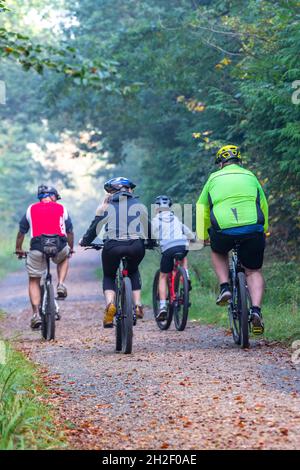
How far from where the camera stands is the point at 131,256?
31.5 feet

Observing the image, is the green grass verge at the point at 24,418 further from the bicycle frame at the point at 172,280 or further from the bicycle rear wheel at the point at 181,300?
the bicycle frame at the point at 172,280

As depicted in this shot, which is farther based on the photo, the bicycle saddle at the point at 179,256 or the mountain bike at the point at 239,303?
the bicycle saddle at the point at 179,256

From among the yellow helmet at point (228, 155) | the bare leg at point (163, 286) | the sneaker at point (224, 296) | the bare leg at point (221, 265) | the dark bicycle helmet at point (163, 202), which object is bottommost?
the sneaker at point (224, 296)

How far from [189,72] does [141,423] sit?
16.5 metres

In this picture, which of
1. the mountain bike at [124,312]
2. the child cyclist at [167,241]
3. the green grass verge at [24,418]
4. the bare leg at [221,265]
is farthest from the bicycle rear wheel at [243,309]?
the child cyclist at [167,241]

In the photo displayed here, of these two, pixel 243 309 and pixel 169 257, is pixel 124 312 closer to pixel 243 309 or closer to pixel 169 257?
pixel 243 309

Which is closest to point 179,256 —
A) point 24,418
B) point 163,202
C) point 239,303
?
point 163,202

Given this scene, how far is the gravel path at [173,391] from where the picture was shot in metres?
5.51

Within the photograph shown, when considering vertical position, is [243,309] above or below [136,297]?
below

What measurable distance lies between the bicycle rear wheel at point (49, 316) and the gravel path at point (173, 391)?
0.68 ft

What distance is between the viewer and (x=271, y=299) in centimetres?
1320

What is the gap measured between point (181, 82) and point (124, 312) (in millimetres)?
14167

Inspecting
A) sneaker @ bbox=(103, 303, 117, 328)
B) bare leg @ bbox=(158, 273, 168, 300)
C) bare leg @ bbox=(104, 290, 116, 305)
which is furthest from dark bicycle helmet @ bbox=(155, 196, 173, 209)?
sneaker @ bbox=(103, 303, 117, 328)
